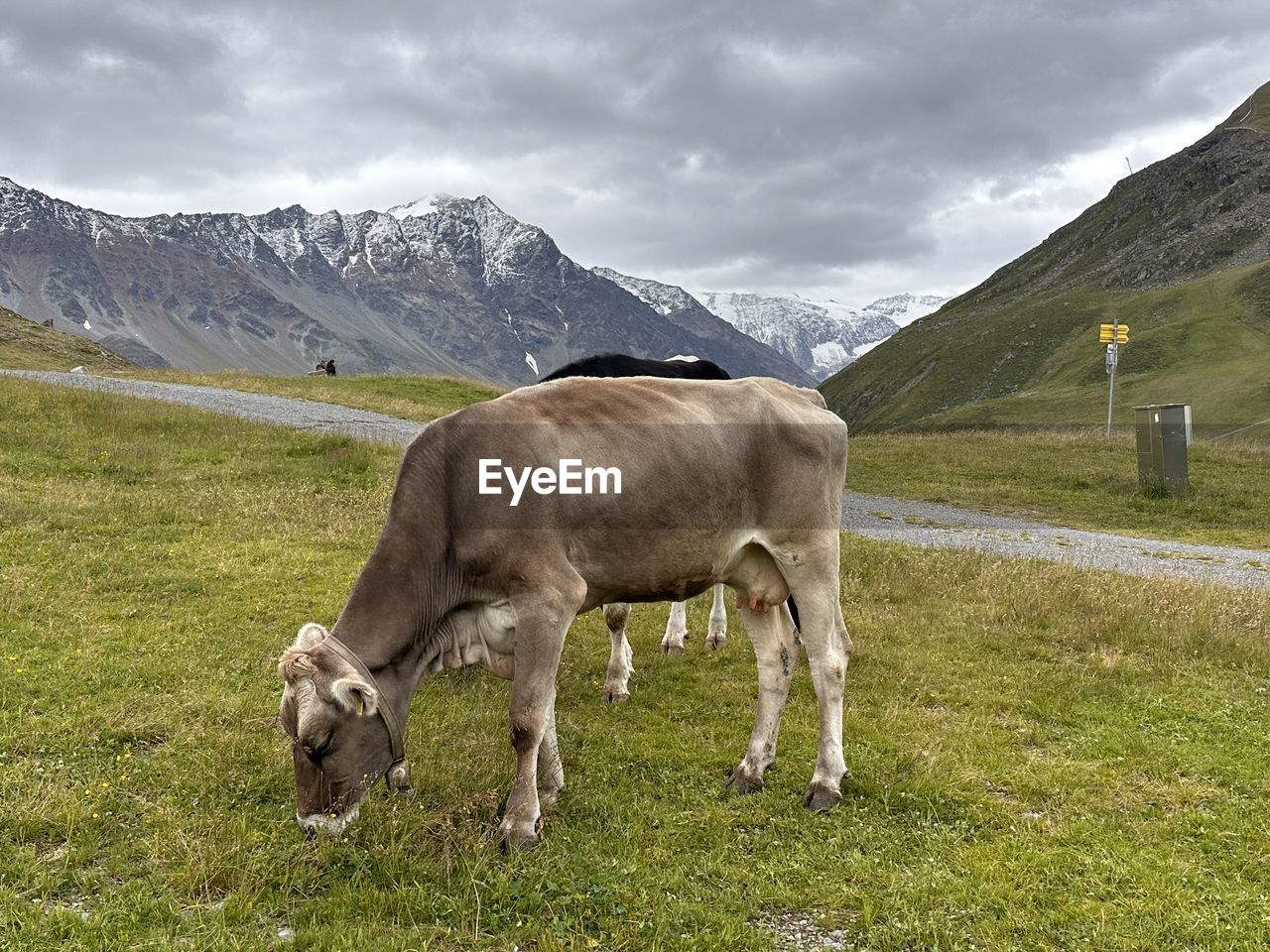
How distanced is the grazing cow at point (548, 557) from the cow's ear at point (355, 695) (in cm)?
2

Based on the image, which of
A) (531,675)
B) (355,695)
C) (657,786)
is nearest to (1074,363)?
(657,786)

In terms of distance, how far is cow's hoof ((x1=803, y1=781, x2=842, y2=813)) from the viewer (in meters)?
6.12

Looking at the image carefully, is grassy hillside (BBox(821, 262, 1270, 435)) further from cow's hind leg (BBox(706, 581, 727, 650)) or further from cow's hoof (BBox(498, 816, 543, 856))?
cow's hoof (BBox(498, 816, 543, 856))

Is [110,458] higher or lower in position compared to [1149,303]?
lower

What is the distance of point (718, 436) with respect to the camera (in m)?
6.11

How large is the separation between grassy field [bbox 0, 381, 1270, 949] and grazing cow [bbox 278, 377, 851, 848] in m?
0.41

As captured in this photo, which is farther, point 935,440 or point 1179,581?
point 935,440


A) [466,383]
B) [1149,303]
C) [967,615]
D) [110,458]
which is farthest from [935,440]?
[1149,303]

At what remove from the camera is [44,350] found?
2152 inches

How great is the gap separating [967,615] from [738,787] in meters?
6.07

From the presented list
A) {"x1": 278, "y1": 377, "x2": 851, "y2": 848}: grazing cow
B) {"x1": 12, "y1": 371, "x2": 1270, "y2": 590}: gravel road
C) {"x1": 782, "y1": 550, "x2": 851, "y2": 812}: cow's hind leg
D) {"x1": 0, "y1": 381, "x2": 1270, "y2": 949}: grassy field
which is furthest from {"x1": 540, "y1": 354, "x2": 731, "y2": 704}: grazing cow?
{"x1": 12, "y1": 371, "x2": 1270, "y2": 590}: gravel road

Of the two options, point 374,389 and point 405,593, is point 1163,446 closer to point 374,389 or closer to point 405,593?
point 405,593

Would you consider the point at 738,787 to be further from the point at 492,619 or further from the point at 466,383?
the point at 466,383

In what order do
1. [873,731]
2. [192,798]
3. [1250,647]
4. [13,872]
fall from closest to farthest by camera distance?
1. [13,872]
2. [192,798]
3. [873,731]
4. [1250,647]
